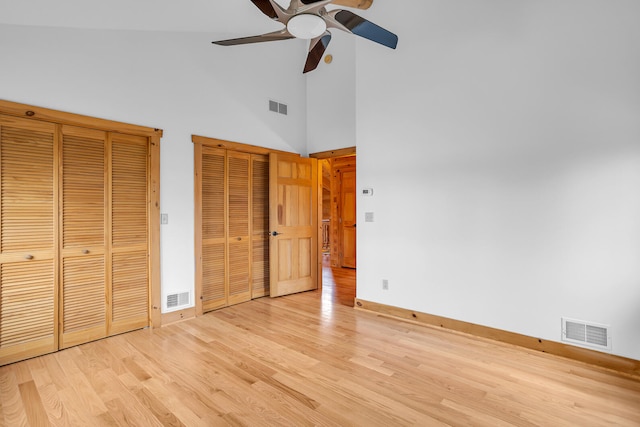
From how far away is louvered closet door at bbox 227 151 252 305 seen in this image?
4293mm

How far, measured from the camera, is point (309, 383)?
2.34 meters

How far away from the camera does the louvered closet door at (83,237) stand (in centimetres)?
294

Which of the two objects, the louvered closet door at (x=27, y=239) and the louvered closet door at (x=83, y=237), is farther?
the louvered closet door at (x=83, y=237)

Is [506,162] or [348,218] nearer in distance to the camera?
[506,162]

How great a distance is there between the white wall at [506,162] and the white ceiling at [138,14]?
157 centimetres

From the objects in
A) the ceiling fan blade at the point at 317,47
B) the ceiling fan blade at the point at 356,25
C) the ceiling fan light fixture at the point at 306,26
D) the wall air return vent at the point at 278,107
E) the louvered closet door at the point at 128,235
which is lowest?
the louvered closet door at the point at 128,235

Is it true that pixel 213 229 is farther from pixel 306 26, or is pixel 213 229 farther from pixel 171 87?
pixel 306 26

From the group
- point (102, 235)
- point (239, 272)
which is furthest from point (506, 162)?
point (102, 235)

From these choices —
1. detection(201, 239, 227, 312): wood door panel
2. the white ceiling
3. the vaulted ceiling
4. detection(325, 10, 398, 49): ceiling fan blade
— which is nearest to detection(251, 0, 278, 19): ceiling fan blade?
detection(325, 10, 398, 49): ceiling fan blade

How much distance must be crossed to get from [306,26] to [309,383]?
102 inches

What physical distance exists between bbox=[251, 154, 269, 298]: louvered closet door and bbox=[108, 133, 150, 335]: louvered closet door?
57.6 inches

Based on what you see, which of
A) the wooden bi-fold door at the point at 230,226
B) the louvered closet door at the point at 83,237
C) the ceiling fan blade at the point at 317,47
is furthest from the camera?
the wooden bi-fold door at the point at 230,226

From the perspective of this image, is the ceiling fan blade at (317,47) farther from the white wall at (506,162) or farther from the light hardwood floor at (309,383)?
the light hardwood floor at (309,383)

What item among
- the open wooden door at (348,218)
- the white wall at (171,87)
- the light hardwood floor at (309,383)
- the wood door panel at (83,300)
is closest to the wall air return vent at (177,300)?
the white wall at (171,87)
